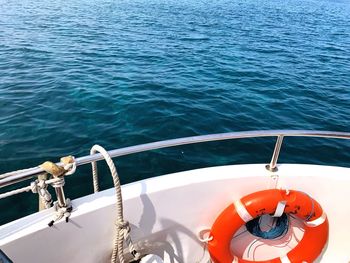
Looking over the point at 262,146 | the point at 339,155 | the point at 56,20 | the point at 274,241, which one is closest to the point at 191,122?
the point at 262,146

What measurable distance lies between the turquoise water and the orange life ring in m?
2.36

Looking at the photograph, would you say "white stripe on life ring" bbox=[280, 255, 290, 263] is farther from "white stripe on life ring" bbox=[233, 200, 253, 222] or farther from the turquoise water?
the turquoise water

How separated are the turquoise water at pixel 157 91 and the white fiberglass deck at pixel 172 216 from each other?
87.3 inches

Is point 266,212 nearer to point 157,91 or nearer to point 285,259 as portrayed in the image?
point 285,259

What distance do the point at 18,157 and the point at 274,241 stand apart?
158 inches

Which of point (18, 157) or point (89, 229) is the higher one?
point (18, 157)

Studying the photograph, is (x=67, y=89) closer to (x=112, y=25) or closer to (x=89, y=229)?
(x=89, y=229)

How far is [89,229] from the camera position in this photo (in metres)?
1.93

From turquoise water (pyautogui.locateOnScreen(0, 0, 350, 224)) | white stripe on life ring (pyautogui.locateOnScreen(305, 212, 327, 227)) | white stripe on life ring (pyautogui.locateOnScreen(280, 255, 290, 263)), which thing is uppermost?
turquoise water (pyautogui.locateOnScreen(0, 0, 350, 224))

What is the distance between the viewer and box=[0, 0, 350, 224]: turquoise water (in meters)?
5.18

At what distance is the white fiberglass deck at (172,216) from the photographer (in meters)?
1.82

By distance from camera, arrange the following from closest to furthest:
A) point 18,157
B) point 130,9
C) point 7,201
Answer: point 7,201 < point 18,157 < point 130,9

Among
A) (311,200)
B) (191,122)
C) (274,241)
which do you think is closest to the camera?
(311,200)

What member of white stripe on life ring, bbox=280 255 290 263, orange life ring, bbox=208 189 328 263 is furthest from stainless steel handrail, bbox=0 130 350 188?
white stripe on life ring, bbox=280 255 290 263
